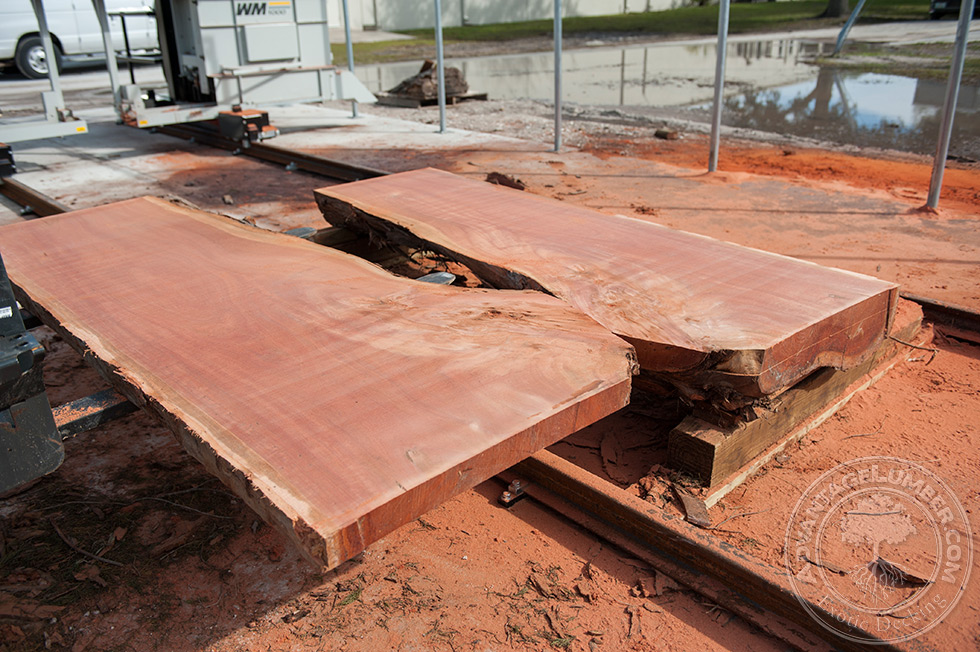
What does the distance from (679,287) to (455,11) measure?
30294mm

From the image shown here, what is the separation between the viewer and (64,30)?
49.6 ft

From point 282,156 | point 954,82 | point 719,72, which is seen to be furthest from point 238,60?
point 954,82

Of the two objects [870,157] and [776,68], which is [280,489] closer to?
[870,157]

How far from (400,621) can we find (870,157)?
8.36m

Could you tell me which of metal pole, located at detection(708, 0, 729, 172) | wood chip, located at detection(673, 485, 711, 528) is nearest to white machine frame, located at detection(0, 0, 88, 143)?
metal pole, located at detection(708, 0, 729, 172)

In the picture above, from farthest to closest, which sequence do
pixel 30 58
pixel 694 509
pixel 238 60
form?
pixel 30 58, pixel 238 60, pixel 694 509

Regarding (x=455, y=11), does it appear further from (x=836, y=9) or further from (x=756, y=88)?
(x=756, y=88)

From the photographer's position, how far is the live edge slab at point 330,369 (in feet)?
5.44

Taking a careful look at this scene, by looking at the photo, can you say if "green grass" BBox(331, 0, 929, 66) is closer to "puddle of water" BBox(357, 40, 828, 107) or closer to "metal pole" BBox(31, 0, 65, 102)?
"puddle of water" BBox(357, 40, 828, 107)

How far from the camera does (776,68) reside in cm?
1656

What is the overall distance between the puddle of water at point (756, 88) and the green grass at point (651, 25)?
137 inches

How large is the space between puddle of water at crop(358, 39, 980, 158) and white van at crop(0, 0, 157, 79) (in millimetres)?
4808

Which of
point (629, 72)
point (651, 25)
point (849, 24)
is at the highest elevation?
point (651, 25)

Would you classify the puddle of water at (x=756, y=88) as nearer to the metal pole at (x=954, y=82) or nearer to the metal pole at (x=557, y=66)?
the metal pole at (x=954, y=82)
